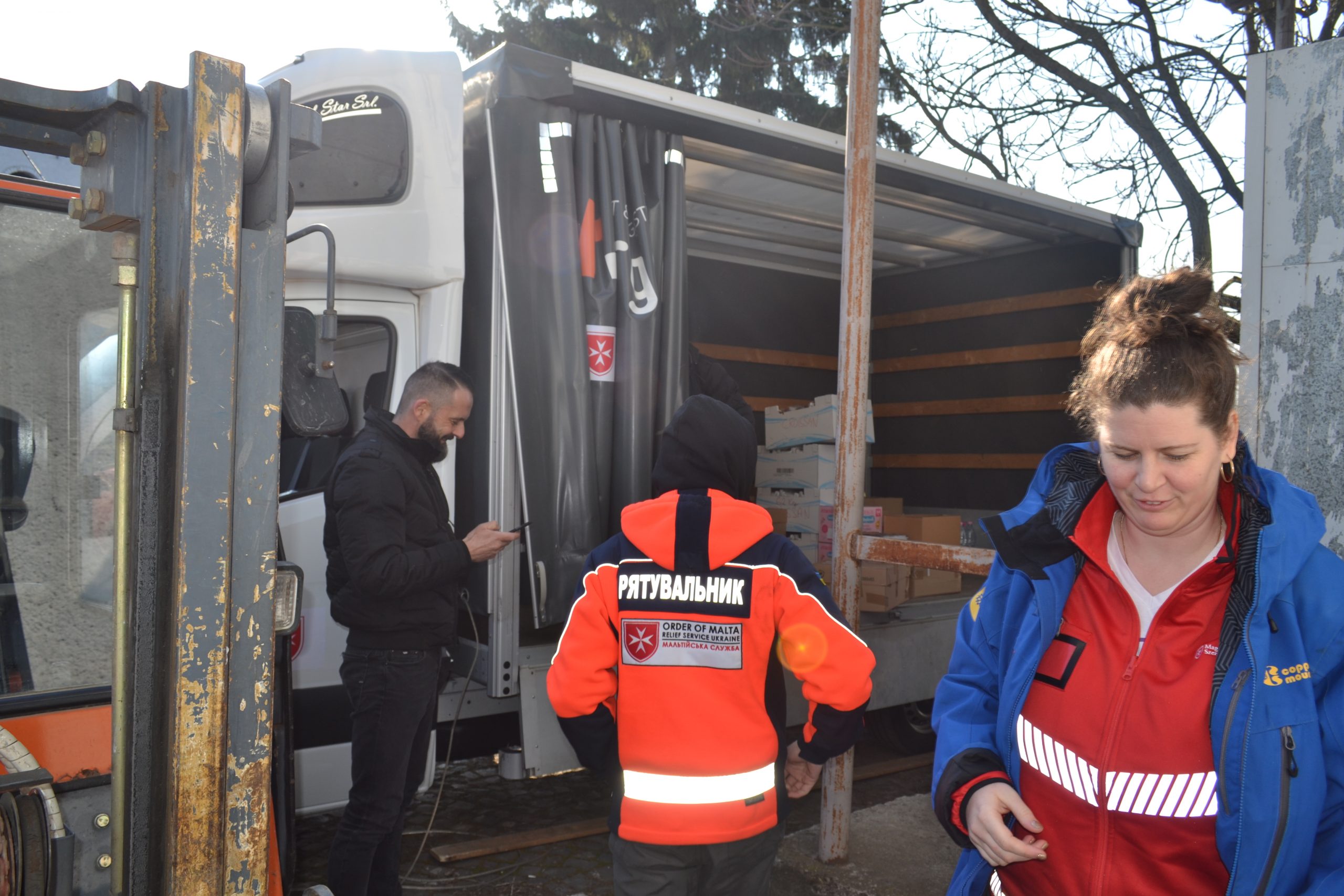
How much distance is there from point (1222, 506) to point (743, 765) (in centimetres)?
114

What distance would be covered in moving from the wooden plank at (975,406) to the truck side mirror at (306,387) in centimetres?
520

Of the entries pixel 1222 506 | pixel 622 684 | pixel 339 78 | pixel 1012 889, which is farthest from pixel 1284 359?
pixel 339 78

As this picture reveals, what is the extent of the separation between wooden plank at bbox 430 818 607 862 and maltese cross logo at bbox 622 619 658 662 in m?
2.26

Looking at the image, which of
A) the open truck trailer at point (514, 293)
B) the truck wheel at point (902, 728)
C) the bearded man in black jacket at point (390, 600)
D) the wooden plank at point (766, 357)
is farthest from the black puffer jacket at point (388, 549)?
the wooden plank at point (766, 357)

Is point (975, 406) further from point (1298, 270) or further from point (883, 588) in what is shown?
point (1298, 270)

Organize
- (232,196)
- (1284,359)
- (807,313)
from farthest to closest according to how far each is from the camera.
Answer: (807,313) < (1284,359) < (232,196)

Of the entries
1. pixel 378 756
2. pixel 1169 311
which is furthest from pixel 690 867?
pixel 1169 311

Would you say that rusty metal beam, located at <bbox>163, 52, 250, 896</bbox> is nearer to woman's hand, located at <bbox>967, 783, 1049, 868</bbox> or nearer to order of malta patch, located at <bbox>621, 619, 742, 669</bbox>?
order of malta patch, located at <bbox>621, 619, 742, 669</bbox>

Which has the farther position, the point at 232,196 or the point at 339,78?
the point at 339,78

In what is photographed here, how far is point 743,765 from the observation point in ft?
7.43

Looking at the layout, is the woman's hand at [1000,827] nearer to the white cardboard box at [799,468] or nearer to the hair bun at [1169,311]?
the hair bun at [1169,311]

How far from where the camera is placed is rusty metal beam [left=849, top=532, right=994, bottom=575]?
10.7ft

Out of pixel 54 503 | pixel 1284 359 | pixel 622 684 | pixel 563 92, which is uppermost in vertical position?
pixel 563 92

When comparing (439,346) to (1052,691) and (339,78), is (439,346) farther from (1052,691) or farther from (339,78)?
(1052,691)
